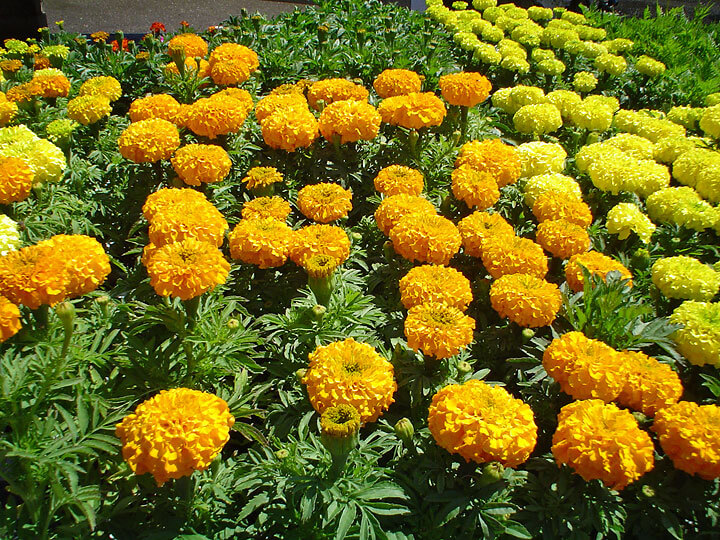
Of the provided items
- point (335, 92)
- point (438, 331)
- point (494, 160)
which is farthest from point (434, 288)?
point (335, 92)

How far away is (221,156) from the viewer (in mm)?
2688

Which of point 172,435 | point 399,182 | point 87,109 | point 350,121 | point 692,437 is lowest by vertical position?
point 692,437

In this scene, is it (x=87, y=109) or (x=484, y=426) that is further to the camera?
(x=87, y=109)

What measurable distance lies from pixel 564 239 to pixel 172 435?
2.09 meters

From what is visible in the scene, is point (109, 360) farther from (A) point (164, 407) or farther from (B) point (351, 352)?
(B) point (351, 352)

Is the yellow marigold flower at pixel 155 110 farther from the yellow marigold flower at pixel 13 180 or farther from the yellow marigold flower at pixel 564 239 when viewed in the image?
the yellow marigold flower at pixel 564 239

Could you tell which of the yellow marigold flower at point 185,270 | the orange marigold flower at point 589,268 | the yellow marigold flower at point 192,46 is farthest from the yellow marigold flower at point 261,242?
the yellow marigold flower at point 192,46

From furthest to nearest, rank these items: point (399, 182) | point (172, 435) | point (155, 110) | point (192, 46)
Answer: point (192, 46)
point (155, 110)
point (399, 182)
point (172, 435)

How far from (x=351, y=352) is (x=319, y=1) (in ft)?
17.7

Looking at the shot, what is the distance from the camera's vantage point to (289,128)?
9.59 feet

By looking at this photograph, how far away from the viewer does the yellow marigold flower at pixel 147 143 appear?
2.68m

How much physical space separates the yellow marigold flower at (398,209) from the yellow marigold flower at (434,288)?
16.5 inches

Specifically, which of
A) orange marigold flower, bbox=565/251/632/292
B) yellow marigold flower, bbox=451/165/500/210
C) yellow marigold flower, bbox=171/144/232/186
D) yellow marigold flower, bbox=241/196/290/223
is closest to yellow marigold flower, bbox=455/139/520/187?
yellow marigold flower, bbox=451/165/500/210

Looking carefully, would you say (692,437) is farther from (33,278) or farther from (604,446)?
(33,278)
